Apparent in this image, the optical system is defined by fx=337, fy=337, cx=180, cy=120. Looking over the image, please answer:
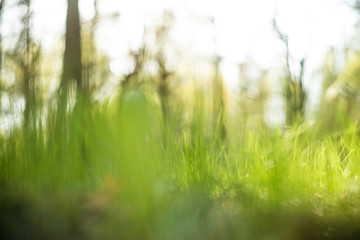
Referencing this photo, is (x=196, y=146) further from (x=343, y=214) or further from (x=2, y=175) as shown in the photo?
(x=2, y=175)

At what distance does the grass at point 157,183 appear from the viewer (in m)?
0.95

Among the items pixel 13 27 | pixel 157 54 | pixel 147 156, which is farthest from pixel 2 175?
pixel 157 54

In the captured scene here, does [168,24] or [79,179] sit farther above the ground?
[168,24]

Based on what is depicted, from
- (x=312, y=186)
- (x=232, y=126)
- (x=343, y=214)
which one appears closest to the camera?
(x=343, y=214)

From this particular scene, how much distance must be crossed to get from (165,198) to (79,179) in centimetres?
56

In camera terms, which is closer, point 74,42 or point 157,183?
point 157,183

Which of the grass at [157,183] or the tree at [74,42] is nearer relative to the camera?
the grass at [157,183]

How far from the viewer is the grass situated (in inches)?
37.3

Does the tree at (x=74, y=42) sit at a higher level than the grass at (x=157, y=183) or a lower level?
higher

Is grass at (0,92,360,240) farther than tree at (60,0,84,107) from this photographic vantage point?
No

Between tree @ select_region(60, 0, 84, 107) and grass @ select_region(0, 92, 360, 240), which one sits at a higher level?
tree @ select_region(60, 0, 84, 107)

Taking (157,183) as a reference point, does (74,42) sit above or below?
above

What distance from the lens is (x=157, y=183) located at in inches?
41.3

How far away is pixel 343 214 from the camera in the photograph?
1280mm
